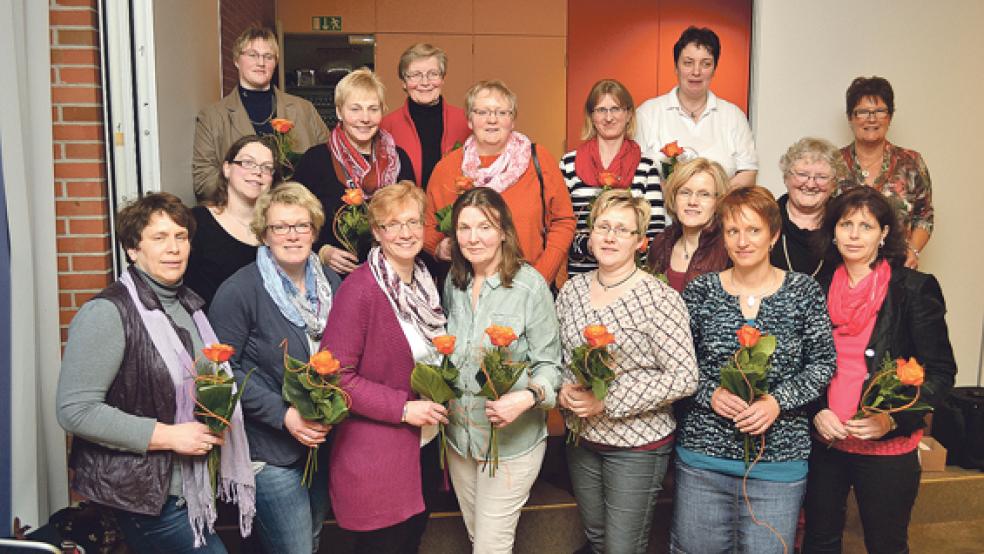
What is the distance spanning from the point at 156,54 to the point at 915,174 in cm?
364

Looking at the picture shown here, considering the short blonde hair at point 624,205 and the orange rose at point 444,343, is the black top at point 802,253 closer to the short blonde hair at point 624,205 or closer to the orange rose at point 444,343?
the short blonde hair at point 624,205

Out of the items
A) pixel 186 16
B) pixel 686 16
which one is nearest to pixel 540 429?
pixel 186 16

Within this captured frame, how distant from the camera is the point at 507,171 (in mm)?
3186

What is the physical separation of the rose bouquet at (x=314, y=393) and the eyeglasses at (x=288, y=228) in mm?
399

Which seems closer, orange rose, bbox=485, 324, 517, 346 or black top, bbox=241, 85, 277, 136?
orange rose, bbox=485, 324, 517, 346

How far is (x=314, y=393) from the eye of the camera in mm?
2283

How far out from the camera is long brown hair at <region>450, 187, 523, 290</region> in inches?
100

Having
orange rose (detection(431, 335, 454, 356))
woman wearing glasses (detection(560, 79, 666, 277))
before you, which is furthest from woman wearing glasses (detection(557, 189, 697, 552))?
woman wearing glasses (detection(560, 79, 666, 277))

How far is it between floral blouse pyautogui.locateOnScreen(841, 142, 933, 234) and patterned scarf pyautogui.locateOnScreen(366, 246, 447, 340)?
8.06 feet

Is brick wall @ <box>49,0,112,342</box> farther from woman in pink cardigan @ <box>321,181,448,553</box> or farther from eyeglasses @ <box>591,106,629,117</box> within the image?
eyeglasses @ <box>591,106,629,117</box>

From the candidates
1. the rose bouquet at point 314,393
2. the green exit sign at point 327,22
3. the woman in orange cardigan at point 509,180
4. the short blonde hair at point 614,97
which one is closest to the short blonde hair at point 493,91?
the woman in orange cardigan at point 509,180

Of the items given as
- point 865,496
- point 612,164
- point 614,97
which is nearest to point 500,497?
point 865,496

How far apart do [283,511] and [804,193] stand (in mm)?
2277

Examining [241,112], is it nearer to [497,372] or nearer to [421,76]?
[421,76]
